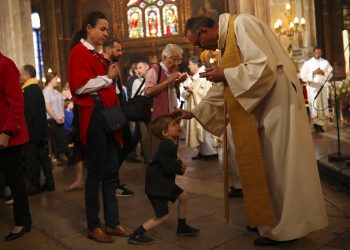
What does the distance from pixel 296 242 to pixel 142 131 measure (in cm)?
460

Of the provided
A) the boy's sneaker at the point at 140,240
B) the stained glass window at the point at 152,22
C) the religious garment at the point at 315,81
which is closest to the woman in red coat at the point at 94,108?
the boy's sneaker at the point at 140,240

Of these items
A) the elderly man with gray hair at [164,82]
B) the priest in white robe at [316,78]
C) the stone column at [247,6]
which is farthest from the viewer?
the stone column at [247,6]

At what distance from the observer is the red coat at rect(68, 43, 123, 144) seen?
10.9 ft

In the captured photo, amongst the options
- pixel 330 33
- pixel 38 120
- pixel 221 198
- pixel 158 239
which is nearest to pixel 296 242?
pixel 158 239

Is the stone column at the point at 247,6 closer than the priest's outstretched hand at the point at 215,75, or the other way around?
the priest's outstretched hand at the point at 215,75

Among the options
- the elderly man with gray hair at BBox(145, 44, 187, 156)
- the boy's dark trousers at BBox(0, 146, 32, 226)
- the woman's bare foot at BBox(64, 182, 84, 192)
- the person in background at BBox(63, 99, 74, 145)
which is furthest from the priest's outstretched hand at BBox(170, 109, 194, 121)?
the person in background at BBox(63, 99, 74, 145)

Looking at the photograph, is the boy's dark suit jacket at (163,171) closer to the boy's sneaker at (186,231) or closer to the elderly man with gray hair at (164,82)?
the boy's sneaker at (186,231)

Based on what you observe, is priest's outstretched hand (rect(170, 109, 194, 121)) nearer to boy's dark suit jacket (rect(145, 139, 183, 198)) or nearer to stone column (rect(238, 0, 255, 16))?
boy's dark suit jacket (rect(145, 139, 183, 198))

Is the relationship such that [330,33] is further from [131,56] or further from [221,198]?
[221,198]

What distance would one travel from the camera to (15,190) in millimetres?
3826

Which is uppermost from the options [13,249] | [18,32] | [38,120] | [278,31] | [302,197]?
[18,32]

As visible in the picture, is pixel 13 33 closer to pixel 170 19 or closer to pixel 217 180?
pixel 217 180

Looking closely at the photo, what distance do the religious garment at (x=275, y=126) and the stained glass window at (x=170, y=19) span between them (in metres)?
24.5

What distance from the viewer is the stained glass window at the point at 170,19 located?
27.2m
